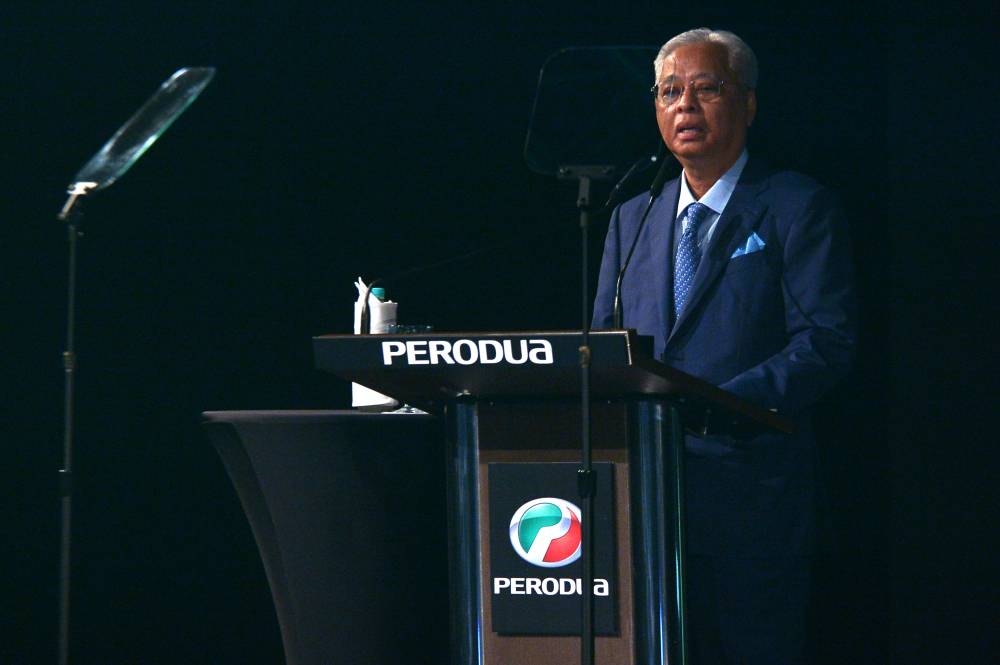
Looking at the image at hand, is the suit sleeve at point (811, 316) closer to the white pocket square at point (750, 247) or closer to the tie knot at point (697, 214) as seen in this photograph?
the white pocket square at point (750, 247)

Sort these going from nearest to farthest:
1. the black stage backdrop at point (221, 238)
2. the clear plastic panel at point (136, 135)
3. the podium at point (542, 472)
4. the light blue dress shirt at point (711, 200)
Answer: the podium at point (542, 472) < the light blue dress shirt at point (711, 200) < the clear plastic panel at point (136, 135) < the black stage backdrop at point (221, 238)

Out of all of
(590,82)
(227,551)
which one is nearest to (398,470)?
(590,82)

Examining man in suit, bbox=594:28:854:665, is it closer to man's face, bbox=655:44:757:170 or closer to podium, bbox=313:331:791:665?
man's face, bbox=655:44:757:170

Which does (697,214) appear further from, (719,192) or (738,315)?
(738,315)

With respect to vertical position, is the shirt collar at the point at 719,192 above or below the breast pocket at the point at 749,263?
above

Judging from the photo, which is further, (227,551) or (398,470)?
(227,551)

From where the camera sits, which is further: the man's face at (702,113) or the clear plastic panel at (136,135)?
the clear plastic panel at (136,135)

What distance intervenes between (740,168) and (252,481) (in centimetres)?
94

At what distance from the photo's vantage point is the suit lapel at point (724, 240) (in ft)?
6.36

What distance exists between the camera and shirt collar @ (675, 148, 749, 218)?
6.82ft

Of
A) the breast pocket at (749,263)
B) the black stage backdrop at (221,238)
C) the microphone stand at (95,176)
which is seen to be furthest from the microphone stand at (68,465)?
the breast pocket at (749,263)

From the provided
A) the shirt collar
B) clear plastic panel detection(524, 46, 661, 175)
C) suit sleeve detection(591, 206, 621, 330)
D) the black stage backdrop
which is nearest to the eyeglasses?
the shirt collar

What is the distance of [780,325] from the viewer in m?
1.96

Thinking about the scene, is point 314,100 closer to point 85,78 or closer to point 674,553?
point 85,78
